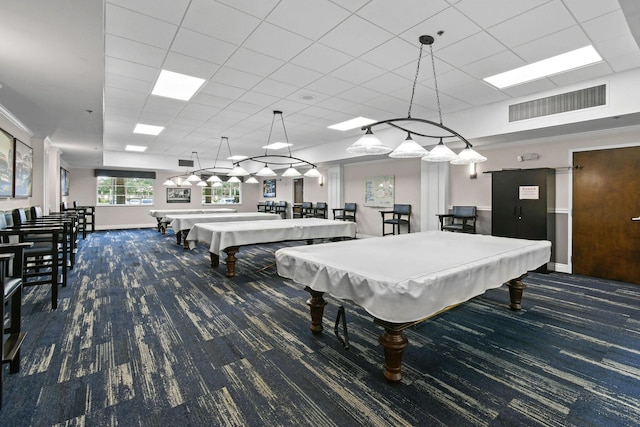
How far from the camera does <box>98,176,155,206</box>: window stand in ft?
38.1

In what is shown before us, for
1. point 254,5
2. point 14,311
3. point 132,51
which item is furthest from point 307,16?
point 14,311

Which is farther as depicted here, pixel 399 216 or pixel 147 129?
pixel 399 216

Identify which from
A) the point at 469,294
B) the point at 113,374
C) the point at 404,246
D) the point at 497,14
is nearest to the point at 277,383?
the point at 113,374

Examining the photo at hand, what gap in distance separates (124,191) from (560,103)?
13591 mm

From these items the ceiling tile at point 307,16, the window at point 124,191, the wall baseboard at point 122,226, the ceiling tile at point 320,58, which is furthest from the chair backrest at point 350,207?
the window at point 124,191

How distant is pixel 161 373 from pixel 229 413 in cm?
73

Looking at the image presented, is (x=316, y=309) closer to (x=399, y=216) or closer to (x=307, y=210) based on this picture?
(x=399, y=216)

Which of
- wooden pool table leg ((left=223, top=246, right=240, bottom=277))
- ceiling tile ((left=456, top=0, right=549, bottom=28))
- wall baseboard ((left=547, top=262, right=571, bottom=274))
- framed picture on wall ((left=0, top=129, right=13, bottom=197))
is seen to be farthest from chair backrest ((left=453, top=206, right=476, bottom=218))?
framed picture on wall ((left=0, top=129, right=13, bottom=197))

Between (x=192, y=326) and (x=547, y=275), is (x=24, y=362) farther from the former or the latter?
(x=547, y=275)

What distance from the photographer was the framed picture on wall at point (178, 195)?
41.6 feet

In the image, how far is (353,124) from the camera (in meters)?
6.66

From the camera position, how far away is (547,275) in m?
5.14

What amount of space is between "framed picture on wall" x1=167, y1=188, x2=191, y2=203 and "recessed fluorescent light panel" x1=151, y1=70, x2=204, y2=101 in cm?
862

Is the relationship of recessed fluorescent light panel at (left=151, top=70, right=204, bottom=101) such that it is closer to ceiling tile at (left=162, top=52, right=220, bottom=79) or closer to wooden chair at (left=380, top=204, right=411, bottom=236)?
ceiling tile at (left=162, top=52, right=220, bottom=79)
